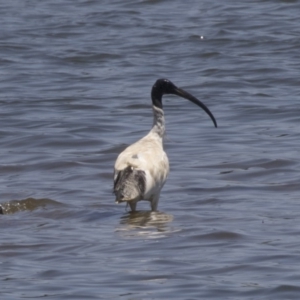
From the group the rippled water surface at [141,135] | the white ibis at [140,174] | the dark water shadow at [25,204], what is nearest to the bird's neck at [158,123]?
the white ibis at [140,174]

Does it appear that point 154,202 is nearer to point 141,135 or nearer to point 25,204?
point 25,204

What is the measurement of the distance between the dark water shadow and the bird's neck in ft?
3.26

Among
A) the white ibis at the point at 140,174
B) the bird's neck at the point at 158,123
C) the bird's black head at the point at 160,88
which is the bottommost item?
the white ibis at the point at 140,174

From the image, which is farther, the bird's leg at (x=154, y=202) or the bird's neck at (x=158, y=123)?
the bird's neck at (x=158, y=123)

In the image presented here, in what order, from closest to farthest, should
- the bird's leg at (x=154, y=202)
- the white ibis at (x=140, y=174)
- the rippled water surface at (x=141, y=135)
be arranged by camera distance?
the rippled water surface at (x=141, y=135)
the white ibis at (x=140, y=174)
the bird's leg at (x=154, y=202)

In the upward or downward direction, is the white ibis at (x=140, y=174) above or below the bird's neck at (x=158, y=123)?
below

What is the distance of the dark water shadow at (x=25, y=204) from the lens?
388 inches

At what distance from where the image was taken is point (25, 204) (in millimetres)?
10031

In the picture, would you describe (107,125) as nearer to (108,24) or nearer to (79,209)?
(79,209)

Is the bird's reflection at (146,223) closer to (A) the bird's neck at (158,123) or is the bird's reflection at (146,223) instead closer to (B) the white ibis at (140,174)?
(B) the white ibis at (140,174)

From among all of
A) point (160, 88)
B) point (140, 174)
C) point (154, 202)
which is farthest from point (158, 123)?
point (140, 174)

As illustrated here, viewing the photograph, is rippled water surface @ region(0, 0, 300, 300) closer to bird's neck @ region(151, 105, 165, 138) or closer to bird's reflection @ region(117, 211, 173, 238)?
bird's reflection @ region(117, 211, 173, 238)

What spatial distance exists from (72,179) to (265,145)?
7.19 ft

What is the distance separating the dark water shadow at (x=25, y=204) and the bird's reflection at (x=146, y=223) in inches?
31.7
